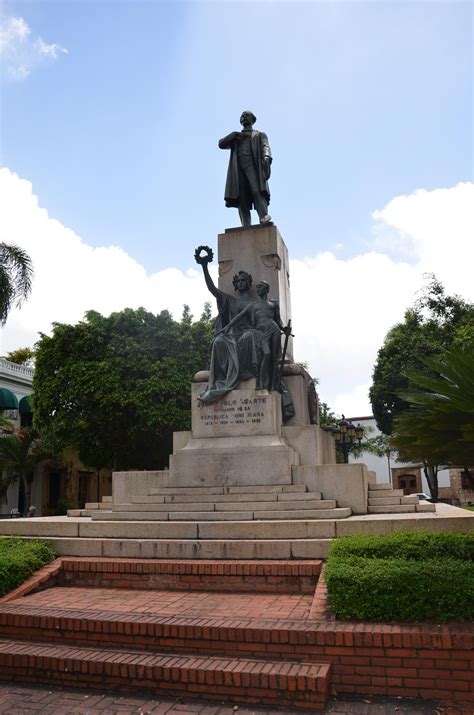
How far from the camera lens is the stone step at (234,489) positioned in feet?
30.9

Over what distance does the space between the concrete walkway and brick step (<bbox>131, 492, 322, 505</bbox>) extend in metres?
4.20

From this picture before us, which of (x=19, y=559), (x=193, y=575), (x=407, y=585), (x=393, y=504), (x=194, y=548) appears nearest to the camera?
(x=407, y=585)

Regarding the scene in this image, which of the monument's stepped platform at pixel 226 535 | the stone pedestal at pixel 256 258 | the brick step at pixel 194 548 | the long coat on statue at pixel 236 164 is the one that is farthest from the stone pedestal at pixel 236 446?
the long coat on statue at pixel 236 164

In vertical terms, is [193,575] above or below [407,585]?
below

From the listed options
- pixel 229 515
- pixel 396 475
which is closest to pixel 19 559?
pixel 229 515

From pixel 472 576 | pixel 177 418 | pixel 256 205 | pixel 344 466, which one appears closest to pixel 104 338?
pixel 177 418

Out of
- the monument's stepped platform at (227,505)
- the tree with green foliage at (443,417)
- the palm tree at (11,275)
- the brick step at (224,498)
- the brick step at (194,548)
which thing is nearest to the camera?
the tree with green foliage at (443,417)

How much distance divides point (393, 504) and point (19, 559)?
221 inches

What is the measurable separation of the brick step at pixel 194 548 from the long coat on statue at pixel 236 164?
7.52 m

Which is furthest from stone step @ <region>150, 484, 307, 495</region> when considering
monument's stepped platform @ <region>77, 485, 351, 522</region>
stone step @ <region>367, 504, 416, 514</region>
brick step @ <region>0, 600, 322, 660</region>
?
brick step @ <region>0, 600, 322, 660</region>

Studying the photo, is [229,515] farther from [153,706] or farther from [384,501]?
[153,706]

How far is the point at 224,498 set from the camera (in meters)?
9.42

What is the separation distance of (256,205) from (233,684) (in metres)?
9.85

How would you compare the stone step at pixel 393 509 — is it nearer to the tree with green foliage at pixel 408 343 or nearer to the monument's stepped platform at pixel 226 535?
the monument's stepped platform at pixel 226 535
